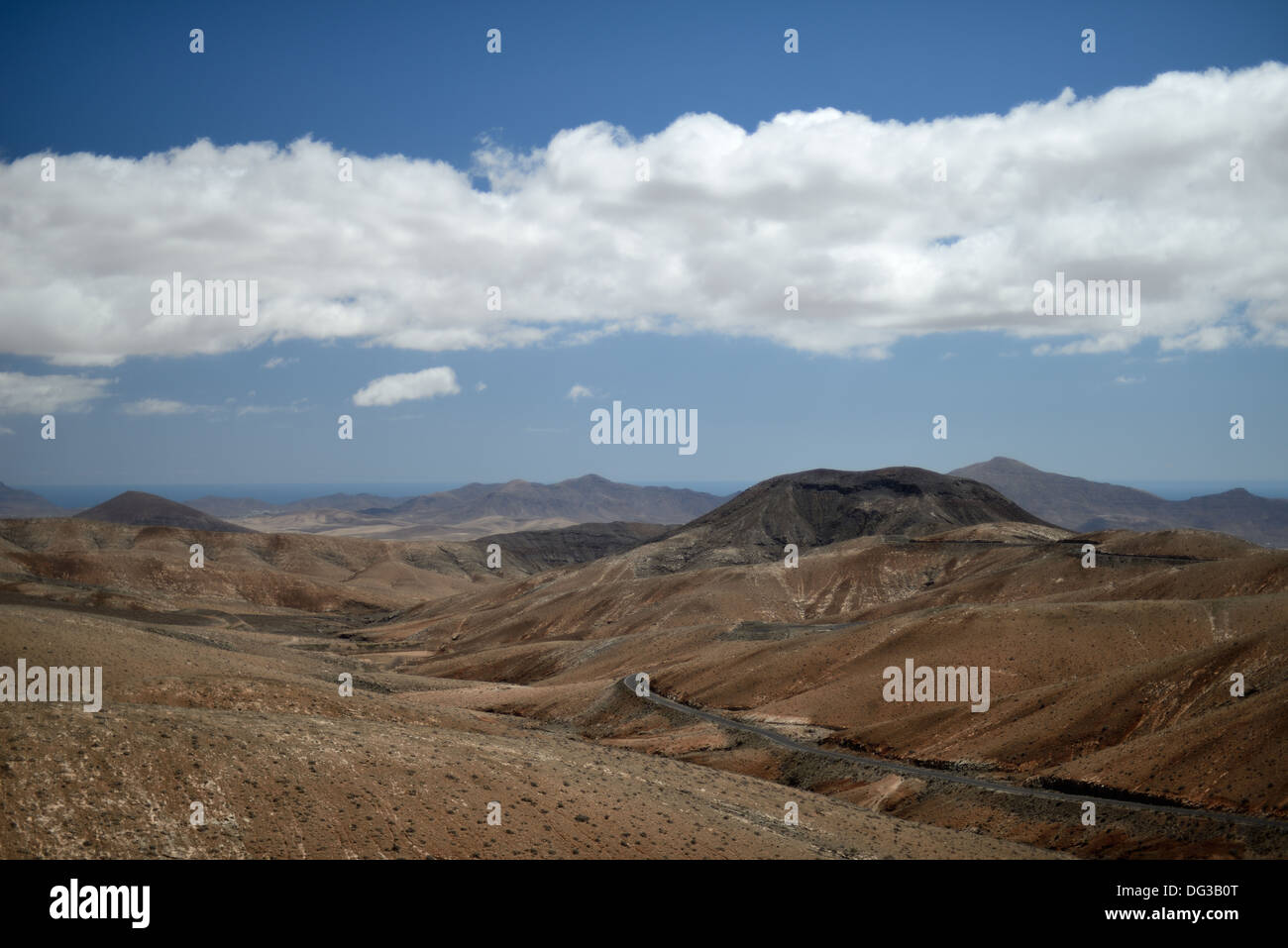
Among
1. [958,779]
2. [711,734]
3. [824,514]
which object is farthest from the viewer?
[824,514]

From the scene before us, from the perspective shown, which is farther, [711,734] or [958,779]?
[711,734]

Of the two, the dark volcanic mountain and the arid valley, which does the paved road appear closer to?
the arid valley

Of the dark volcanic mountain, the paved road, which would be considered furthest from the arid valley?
the dark volcanic mountain

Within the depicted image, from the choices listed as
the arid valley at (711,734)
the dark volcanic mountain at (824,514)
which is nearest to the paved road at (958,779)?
the arid valley at (711,734)

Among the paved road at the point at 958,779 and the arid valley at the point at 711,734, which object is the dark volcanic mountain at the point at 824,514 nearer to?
the arid valley at the point at 711,734

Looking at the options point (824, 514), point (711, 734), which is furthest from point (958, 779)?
point (824, 514)

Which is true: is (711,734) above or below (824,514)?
below

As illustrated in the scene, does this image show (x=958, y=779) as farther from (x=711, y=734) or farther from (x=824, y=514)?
(x=824, y=514)
